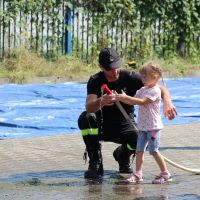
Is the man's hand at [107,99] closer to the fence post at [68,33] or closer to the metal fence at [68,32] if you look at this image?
the metal fence at [68,32]

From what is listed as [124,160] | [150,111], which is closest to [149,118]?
[150,111]

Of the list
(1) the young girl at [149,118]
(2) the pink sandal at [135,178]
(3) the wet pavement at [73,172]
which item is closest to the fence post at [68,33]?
(3) the wet pavement at [73,172]

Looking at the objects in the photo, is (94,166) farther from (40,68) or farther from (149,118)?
(40,68)

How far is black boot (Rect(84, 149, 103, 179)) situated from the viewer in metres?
7.72

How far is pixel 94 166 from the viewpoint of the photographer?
7.79 m

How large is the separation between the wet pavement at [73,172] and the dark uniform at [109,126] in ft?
0.58

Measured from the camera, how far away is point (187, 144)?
31.9 feet

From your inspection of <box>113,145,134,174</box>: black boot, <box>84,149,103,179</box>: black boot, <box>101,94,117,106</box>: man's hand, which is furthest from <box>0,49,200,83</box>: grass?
<box>101,94,117,106</box>: man's hand

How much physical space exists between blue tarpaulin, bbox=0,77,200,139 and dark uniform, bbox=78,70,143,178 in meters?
2.41

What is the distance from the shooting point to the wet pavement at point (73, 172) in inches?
274

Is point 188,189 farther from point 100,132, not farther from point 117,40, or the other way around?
point 117,40

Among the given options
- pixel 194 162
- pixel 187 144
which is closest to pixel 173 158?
pixel 194 162

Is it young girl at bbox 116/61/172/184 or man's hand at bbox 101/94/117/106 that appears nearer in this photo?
man's hand at bbox 101/94/117/106

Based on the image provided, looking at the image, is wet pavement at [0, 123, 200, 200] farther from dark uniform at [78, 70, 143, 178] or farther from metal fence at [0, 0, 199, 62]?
metal fence at [0, 0, 199, 62]
